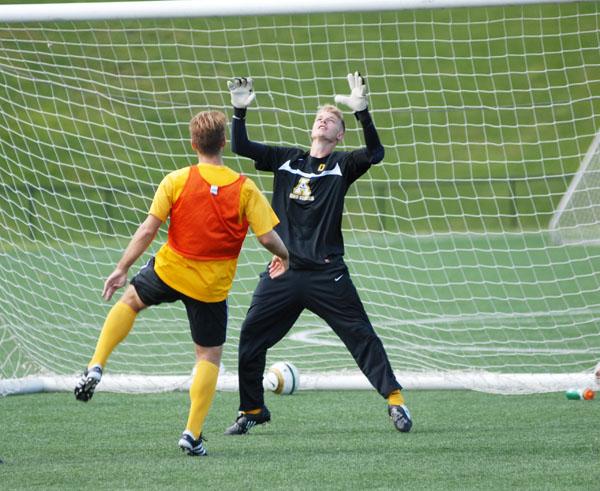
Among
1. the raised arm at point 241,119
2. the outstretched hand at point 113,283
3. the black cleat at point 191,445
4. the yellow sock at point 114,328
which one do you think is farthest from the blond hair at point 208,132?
the black cleat at point 191,445

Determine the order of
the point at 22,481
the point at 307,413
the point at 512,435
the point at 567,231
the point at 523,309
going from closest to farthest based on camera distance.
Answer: the point at 22,481 → the point at 512,435 → the point at 307,413 → the point at 523,309 → the point at 567,231

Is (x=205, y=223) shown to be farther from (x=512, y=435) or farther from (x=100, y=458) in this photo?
(x=512, y=435)

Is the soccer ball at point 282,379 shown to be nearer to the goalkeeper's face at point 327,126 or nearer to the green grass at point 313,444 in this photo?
the green grass at point 313,444

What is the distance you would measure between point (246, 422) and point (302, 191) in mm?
1299

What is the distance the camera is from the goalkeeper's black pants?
5996mm

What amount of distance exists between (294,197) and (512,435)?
5.66ft

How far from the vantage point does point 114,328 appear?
526 cm

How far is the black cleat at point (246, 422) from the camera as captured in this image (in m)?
6.05

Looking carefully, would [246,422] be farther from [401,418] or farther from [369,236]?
[369,236]

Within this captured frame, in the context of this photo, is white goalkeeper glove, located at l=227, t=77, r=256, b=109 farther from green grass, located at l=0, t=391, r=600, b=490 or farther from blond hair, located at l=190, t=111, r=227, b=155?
green grass, located at l=0, t=391, r=600, b=490

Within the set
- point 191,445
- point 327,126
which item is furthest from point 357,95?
point 191,445

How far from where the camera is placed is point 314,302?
19.7 feet

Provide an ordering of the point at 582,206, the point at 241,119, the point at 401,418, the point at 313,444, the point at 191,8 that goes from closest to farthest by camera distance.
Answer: the point at 313,444 < the point at 401,418 < the point at 241,119 < the point at 191,8 < the point at 582,206

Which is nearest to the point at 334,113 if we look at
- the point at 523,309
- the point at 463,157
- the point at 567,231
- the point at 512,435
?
the point at 512,435
